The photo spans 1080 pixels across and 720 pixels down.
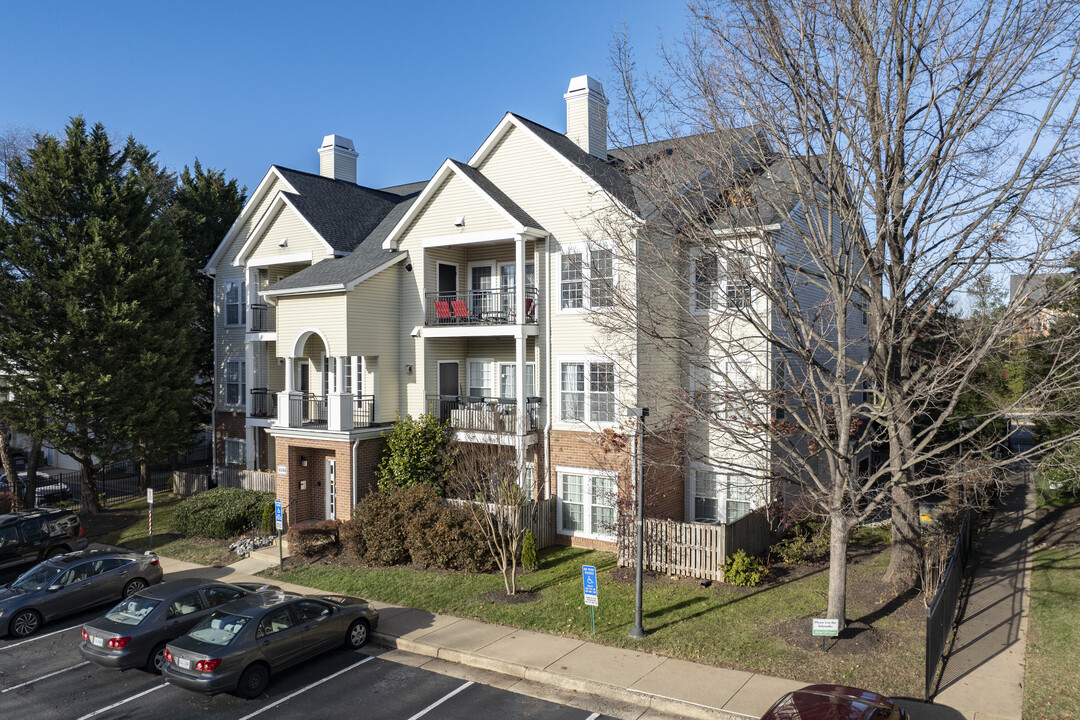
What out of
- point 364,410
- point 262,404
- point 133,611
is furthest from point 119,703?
point 262,404

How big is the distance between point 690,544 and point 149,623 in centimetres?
1123

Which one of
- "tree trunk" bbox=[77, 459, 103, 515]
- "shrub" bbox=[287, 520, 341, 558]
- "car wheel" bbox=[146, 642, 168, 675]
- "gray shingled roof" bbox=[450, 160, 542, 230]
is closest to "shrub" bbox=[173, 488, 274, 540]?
"shrub" bbox=[287, 520, 341, 558]

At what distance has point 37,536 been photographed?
20531 millimetres

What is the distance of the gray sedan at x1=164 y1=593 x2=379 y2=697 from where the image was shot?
1134 cm

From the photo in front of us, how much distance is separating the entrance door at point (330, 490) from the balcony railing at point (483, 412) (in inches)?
158

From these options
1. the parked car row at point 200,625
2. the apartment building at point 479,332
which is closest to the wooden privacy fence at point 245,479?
the apartment building at point 479,332

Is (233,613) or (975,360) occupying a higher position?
(975,360)

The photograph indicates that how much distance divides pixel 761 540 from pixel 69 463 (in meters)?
39.2

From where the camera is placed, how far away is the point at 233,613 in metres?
12.3

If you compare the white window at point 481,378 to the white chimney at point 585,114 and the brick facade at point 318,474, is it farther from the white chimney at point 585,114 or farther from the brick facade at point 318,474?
the white chimney at point 585,114

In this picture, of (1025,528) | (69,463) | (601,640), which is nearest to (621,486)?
(601,640)

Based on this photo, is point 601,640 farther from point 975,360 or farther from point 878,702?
point 975,360

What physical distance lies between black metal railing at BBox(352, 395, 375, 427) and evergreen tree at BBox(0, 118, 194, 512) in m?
8.28

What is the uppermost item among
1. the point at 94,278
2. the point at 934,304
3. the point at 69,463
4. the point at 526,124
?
the point at 526,124
